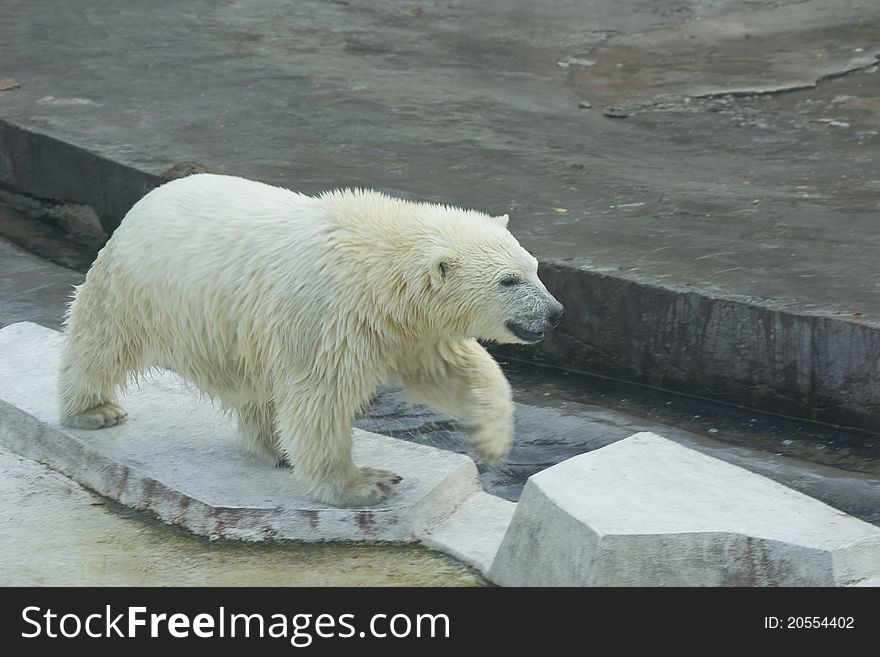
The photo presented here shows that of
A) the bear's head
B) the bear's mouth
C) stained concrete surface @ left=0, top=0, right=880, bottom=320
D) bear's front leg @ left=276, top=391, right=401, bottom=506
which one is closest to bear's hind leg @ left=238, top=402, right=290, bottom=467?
bear's front leg @ left=276, top=391, right=401, bottom=506

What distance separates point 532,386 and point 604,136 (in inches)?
115

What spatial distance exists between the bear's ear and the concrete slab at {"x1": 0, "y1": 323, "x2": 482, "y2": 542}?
688 millimetres

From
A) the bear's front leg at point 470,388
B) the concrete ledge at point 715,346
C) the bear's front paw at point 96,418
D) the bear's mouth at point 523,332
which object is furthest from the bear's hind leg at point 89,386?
the concrete ledge at point 715,346

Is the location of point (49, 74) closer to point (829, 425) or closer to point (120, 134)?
point (120, 134)

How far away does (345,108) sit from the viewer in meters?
Answer: 8.17

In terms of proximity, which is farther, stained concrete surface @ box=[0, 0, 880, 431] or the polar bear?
stained concrete surface @ box=[0, 0, 880, 431]

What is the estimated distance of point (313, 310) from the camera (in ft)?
12.0

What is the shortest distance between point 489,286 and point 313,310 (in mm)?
525

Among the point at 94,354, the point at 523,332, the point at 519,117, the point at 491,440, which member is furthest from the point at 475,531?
the point at 519,117

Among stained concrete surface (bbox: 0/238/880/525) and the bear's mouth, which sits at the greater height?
the bear's mouth

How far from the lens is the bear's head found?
11.9 feet

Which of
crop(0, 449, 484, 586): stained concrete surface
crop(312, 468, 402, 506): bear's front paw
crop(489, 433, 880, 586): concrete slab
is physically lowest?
crop(0, 449, 484, 586): stained concrete surface

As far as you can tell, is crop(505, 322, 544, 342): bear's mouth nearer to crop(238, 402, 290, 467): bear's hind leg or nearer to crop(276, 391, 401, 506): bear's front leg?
crop(276, 391, 401, 506): bear's front leg

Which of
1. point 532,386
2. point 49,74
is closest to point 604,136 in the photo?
point 532,386
